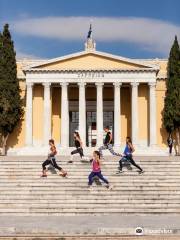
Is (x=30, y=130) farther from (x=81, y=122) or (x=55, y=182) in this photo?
(x=55, y=182)

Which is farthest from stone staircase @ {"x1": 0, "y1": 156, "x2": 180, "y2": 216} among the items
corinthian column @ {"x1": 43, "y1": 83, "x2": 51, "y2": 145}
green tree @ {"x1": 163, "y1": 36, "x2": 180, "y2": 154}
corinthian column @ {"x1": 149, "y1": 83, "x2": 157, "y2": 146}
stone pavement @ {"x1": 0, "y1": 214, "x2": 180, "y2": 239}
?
green tree @ {"x1": 163, "y1": 36, "x2": 180, "y2": 154}

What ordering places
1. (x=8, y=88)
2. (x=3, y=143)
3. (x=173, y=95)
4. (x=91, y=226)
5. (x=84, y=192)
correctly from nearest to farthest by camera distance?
1. (x=91, y=226)
2. (x=84, y=192)
3. (x=8, y=88)
4. (x=173, y=95)
5. (x=3, y=143)

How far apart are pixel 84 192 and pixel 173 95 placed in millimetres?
20059

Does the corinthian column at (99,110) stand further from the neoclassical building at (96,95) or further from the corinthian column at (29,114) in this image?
the corinthian column at (29,114)

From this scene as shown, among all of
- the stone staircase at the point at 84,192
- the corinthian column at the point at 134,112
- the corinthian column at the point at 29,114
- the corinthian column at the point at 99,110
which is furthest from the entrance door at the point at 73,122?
the stone staircase at the point at 84,192

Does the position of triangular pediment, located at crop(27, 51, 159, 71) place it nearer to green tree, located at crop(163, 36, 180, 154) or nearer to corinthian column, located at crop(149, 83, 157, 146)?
corinthian column, located at crop(149, 83, 157, 146)

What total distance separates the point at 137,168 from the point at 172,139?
17916mm

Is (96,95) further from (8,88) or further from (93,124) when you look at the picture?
(8,88)

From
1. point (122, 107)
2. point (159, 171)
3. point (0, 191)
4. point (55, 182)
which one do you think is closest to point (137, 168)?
point (159, 171)

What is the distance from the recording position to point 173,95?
3488 cm

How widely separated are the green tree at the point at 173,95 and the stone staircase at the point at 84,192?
53.8 ft

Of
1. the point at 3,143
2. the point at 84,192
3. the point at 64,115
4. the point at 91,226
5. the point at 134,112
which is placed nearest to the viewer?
the point at 91,226

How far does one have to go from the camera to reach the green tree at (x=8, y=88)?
113 feet

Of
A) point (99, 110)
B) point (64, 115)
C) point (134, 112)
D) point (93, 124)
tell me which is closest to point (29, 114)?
point (64, 115)
